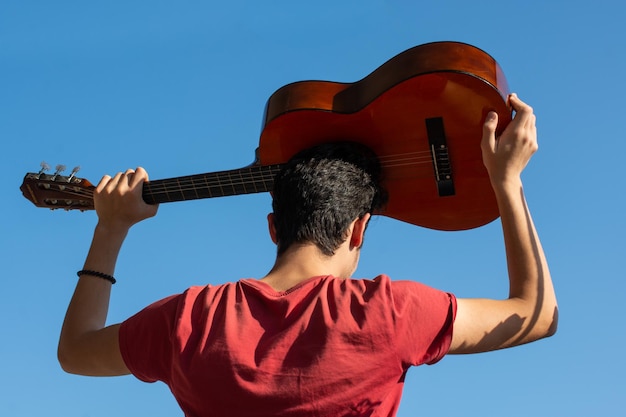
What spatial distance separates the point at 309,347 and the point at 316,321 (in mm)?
91

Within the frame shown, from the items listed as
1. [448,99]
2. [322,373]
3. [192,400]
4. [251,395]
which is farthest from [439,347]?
[448,99]

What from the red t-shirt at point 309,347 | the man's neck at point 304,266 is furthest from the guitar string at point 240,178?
the red t-shirt at point 309,347

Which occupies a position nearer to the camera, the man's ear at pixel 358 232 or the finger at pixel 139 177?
the man's ear at pixel 358 232

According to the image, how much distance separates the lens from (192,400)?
2576 millimetres

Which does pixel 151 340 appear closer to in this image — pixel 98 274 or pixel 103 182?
pixel 98 274

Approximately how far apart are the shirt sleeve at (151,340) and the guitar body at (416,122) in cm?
134

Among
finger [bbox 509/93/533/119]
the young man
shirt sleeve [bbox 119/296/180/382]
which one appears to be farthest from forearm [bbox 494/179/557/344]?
shirt sleeve [bbox 119/296/180/382]

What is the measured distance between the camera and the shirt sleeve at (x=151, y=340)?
2.71 metres

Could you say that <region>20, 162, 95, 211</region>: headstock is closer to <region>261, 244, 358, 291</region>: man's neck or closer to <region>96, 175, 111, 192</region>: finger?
<region>96, 175, 111, 192</region>: finger

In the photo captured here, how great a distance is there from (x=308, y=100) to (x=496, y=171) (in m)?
1.10

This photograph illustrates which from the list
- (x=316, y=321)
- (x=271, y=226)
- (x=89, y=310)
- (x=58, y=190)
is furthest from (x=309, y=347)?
(x=58, y=190)

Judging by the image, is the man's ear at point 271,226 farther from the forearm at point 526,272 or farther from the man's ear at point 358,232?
the forearm at point 526,272

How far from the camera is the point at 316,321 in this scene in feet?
8.30

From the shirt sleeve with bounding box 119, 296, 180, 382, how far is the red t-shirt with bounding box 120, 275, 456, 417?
0.02 metres
